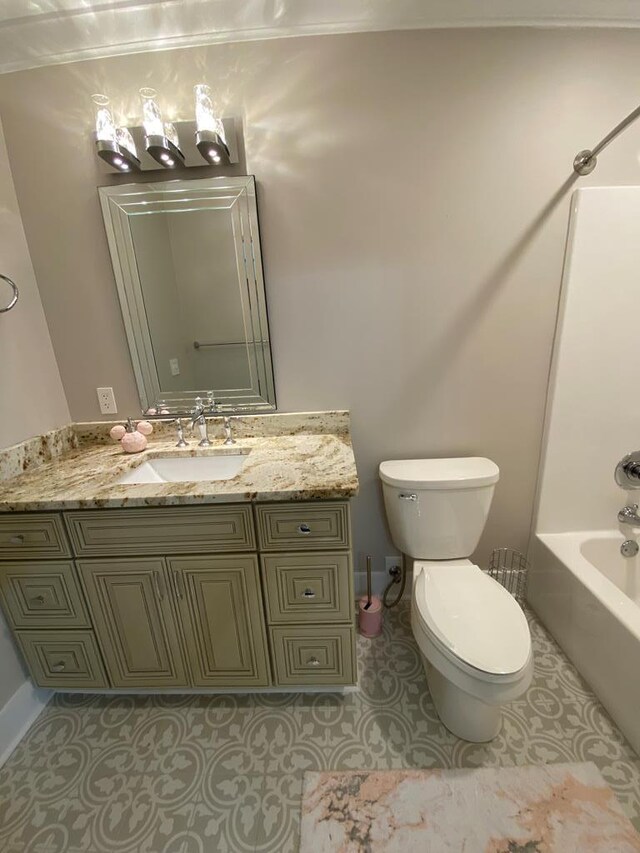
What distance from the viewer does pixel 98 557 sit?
3.68 ft

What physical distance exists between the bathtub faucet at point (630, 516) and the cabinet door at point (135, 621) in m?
1.80

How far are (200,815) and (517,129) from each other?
95.6 inches

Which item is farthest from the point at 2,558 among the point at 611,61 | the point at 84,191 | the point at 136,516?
the point at 611,61

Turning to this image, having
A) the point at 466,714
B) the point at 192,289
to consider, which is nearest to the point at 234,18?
the point at 192,289

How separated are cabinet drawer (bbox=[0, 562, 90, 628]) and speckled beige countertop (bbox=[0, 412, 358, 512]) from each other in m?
0.24

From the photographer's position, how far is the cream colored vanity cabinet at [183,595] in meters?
1.08

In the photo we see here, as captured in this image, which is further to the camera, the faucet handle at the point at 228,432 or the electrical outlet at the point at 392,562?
the electrical outlet at the point at 392,562

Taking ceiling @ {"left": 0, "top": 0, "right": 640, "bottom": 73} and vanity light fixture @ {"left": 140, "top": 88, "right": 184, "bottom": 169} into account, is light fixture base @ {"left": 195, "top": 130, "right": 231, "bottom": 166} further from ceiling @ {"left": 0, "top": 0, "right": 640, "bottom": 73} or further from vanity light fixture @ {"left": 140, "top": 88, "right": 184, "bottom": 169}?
ceiling @ {"left": 0, "top": 0, "right": 640, "bottom": 73}

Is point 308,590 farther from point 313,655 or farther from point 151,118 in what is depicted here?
point 151,118

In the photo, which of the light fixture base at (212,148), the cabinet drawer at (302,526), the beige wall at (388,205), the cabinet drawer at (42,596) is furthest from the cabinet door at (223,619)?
the light fixture base at (212,148)

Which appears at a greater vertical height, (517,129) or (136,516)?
(517,129)

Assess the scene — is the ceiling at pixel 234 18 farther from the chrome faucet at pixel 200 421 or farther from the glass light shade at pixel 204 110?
the chrome faucet at pixel 200 421

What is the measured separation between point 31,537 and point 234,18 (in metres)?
1.80

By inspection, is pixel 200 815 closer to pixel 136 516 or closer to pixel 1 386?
pixel 136 516
